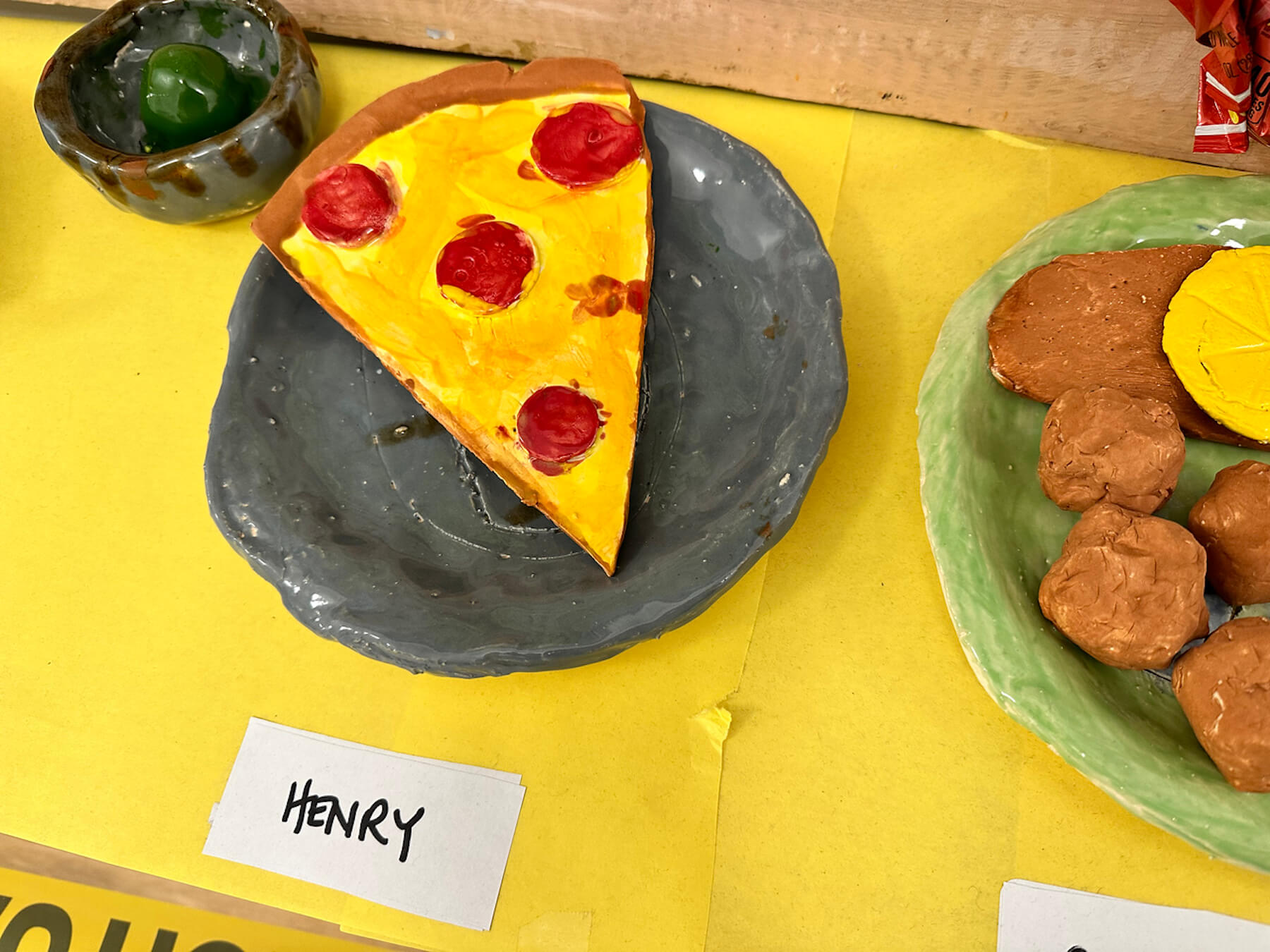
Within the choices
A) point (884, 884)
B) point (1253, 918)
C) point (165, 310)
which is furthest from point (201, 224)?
point (1253, 918)

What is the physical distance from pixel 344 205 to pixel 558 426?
289mm

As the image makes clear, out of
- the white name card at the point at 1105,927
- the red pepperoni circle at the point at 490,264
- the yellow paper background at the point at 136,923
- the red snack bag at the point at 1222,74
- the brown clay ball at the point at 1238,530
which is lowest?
the yellow paper background at the point at 136,923

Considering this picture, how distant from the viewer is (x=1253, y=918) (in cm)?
65

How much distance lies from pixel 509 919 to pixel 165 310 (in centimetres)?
74

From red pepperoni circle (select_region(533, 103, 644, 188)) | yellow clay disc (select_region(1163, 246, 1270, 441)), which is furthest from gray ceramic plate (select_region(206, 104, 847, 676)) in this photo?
yellow clay disc (select_region(1163, 246, 1270, 441))

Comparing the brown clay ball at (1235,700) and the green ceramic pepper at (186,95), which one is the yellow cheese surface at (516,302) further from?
the brown clay ball at (1235,700)

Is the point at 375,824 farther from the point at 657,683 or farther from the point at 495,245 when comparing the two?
the point at 495,245

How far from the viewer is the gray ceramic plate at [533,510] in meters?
0.64

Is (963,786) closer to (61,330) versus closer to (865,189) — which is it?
(865,189)

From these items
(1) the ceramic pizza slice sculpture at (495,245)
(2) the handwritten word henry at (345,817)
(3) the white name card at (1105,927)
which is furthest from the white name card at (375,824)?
(3) the white name card at (1105,927)

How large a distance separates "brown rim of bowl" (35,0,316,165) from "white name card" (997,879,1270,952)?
3.19ft

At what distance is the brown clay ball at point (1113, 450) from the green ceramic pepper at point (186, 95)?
33.3 inches

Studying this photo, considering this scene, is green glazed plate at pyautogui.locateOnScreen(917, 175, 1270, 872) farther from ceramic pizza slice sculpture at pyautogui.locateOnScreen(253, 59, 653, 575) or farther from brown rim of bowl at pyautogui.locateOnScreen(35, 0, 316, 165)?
brown rim of bowl at pyautogui.locateOnScreen(35, 0, 316, 165)

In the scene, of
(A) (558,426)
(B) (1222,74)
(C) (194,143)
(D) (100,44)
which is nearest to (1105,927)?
(A) (558,426)
